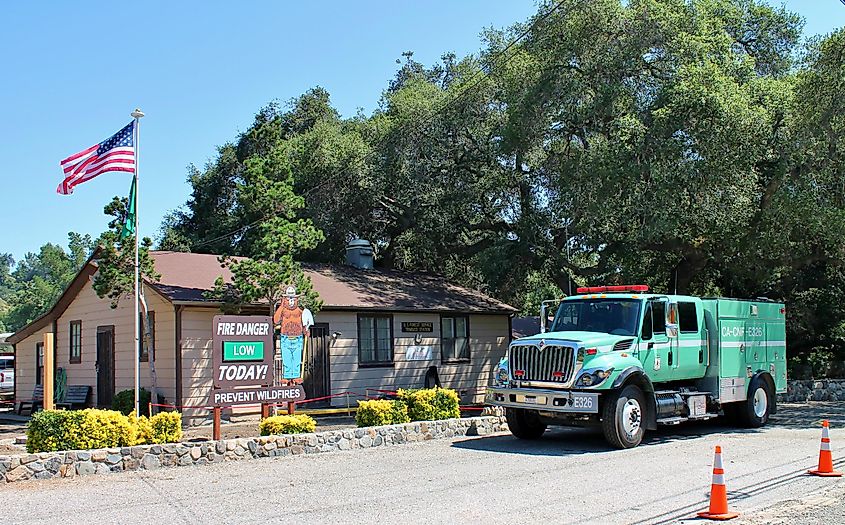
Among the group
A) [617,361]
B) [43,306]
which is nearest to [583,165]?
[617,361]

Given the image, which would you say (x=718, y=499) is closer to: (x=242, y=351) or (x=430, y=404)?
(x=430, y=404)

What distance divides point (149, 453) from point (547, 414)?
6428mm

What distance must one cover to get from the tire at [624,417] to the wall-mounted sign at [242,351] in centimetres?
582

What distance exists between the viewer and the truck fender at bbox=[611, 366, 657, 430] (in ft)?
43.9

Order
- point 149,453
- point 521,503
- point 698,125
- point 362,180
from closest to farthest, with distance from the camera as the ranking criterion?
1. point 521,503
2. point 149,453
3. point 698,125
4. point 362,180

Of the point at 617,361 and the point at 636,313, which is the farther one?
the point at 636,313

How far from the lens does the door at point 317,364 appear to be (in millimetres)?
19578

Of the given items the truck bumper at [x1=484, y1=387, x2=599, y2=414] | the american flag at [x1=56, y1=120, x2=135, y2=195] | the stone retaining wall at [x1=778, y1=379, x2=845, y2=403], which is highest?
the american flag at [x1=56, y1=120, x2=135, y2=195]

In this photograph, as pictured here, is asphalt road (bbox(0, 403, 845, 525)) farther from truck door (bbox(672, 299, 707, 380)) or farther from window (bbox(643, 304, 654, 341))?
window (bbox(643, 304, 654, 341))

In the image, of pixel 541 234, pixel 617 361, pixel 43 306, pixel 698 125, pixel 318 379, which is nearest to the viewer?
pixel 617 361

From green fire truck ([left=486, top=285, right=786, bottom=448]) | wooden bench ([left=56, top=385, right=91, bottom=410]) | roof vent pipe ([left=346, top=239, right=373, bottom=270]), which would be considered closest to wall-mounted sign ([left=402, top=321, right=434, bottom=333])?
roof vent pipe ([left=346, top=239, right=373, bottom=270])

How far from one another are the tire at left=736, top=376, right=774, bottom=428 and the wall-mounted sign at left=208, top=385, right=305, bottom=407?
897 cm

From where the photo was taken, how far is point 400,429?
47.3ft

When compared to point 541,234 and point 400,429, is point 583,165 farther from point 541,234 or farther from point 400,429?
point 400,429
